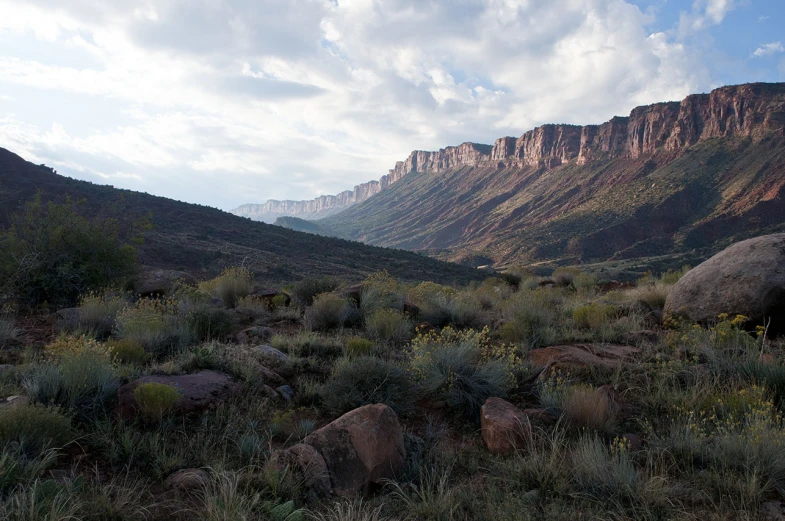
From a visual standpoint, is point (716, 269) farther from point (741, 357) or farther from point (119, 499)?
point (119, 499)

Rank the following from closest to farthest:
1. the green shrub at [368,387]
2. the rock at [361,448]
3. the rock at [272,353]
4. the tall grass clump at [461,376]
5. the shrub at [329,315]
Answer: the rock at [361,448], the green shrub at [368,387], the tall grass clump at [461,376], the rock at [272,353], the shrub at [329,315]

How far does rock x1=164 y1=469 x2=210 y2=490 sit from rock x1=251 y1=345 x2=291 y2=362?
8.08 ft

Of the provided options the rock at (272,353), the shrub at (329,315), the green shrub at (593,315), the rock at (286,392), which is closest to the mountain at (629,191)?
the green shrub at (593,315)

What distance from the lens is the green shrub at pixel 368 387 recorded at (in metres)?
4.72

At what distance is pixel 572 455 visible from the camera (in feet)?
12.1

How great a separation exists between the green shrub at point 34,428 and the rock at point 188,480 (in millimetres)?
921

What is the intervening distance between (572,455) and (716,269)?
6061mm

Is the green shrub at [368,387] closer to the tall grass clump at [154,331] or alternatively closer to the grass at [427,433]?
the grass at [427,433]

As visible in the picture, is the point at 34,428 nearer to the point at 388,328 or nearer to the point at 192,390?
the point at 192,390

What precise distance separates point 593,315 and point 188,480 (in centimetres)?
687

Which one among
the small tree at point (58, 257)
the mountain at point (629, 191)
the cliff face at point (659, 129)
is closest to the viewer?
the small tree at point (58, 257)

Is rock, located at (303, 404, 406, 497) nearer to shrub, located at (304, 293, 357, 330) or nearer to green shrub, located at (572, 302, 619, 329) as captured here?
shrub, located at (304, 293, 357, 330)

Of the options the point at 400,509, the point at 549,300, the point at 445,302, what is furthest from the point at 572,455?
the point at 549,300

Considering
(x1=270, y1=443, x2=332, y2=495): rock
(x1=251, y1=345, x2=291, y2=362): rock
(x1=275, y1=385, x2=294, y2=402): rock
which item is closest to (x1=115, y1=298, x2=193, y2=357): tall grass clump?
(x1=251, y1=345, x2=291, y2=362): rock
